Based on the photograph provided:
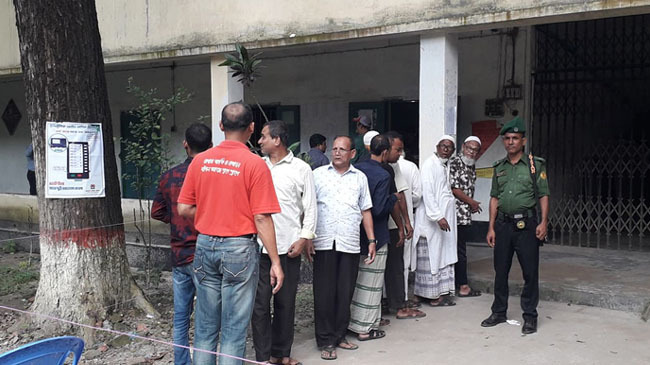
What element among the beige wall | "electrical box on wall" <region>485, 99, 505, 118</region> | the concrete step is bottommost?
the concrete step

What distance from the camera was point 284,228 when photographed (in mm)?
4453

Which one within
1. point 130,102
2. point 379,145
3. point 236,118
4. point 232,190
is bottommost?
point 232,190

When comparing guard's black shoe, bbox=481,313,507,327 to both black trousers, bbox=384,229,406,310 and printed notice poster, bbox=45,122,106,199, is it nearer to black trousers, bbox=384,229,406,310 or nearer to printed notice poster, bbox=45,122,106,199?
black trousers, bbox=384,229,406,310

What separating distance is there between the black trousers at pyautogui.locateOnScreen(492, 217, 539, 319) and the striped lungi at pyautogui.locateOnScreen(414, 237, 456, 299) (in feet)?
2.45

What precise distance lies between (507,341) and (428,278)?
1.19 m

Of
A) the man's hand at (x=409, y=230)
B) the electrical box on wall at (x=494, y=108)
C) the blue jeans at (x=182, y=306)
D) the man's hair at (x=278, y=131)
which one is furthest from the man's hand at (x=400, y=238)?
the electrical box on wall at (x=494, y=108)

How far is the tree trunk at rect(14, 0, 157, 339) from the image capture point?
5441 mm

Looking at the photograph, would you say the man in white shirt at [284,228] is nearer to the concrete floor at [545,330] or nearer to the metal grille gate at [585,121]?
the concrete floor at [545,330]

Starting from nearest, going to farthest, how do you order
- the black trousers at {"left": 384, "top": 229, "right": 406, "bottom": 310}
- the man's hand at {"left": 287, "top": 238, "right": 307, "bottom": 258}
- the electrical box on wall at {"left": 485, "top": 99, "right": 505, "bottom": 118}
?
the man's hand at {"left": 287, "top": 238, "right": 307, "bottom": 258}
the black trousers at {"left": 384, "top": 229, "right": 406, "bottom": 310}
the electrical box on wall at {"left": 485, "top": 99, "right": 505, "bottom": 118}

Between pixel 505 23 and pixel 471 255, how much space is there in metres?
3.05

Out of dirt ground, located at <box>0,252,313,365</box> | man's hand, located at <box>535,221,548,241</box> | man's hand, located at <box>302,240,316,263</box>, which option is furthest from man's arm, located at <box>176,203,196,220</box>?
man's hand, located at <box>535,221,548,241</box>

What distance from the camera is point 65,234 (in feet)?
18.0

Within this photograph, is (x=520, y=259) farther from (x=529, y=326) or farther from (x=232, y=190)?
(x=232, y=190)

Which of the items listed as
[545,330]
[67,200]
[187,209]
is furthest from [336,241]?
[67,200]
